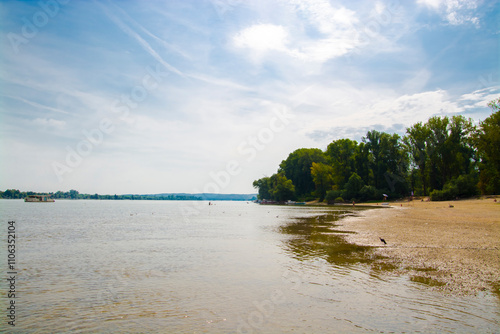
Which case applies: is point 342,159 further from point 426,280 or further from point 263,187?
point 426,280

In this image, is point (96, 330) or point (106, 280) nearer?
point (96, 330)

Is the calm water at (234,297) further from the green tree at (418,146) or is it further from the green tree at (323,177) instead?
the green tree at (323,177)

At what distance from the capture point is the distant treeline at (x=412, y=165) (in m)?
60.6

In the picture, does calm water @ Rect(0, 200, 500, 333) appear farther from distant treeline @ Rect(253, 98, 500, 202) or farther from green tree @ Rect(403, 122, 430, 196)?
green tree @ Rect(403, 122, 430, 196)

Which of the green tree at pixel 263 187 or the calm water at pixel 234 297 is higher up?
the green tree at pixel 263 187

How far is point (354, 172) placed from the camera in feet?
356

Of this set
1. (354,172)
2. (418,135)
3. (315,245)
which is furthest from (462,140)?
(315,245)

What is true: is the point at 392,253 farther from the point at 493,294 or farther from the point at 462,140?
the point at 462,140

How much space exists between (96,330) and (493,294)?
11.6 metres

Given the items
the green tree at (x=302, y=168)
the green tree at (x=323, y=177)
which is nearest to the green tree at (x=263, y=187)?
the green tree at (x=302, y=168)

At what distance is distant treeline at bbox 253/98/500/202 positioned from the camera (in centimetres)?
6062

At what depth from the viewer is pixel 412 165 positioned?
93.7 metres

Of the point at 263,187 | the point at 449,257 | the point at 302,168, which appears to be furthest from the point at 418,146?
the point at 263,187

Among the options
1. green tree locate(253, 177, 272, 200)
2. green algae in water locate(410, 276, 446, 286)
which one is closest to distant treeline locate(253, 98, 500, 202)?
green tree locate(253, 177, 272, 200)
